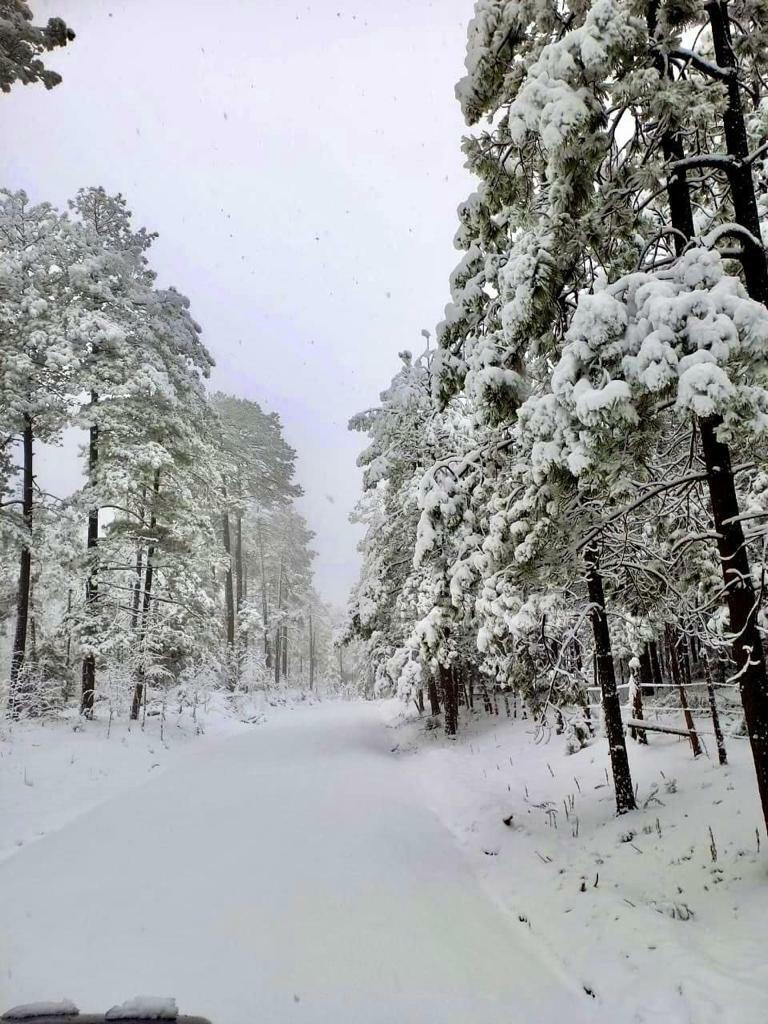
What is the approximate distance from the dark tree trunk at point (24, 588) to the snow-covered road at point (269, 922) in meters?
6.26

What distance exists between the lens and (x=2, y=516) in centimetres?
1373

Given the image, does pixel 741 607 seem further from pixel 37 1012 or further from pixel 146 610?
pixel 146 610

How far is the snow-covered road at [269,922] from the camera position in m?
4.02

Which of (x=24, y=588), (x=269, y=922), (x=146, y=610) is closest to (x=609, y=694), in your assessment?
(x=269, y=922)

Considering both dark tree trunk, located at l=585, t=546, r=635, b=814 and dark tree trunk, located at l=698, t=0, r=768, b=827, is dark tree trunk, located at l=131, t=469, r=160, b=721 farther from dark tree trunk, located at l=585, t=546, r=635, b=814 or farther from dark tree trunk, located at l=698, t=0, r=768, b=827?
dark tree trunk, located at l=698, t=0, r=768, b=827

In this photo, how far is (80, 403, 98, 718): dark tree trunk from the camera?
47.3 feet

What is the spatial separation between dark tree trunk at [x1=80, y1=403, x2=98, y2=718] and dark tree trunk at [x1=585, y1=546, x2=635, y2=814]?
12.8 meters

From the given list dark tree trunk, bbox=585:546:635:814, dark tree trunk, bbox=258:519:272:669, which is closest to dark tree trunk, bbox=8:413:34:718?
dark tree trunk, bbox=585:546:635:814

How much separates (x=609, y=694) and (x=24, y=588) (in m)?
14.1

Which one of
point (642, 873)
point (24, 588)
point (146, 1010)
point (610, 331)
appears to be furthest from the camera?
point (24, 588)

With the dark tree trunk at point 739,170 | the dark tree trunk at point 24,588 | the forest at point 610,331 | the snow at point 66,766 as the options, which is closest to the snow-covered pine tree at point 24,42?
the forest at point 610,331

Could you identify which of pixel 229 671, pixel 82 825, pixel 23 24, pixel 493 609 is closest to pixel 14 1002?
pixel 82 825

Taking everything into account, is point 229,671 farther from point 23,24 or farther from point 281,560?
point 23,24

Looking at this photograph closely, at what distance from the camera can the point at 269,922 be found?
17.0 ft
